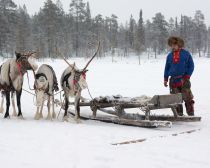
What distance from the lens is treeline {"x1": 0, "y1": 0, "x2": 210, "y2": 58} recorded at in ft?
190

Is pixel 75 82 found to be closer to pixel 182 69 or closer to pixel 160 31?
pixel 182 69

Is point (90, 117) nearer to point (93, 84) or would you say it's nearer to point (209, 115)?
point (209, 115)

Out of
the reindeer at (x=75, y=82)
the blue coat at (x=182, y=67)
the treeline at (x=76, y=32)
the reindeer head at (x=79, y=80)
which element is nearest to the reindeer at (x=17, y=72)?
the reindeer at (x=75, y=82)

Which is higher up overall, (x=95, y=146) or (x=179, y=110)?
(x=179, y=110)

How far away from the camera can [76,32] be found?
77.7 meters

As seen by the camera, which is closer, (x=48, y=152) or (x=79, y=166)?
(x=79, y=166)

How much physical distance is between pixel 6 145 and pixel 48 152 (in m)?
0.90

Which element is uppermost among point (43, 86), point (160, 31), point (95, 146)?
point (160, 31)

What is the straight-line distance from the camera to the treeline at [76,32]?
190 ft

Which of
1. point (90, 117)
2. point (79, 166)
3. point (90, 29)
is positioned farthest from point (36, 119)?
point (90, 29)

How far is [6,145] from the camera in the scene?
643cm

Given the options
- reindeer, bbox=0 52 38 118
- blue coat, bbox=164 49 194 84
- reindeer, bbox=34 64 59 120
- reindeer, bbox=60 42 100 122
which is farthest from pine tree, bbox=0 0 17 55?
blue coat, bbox=164 49 194 84

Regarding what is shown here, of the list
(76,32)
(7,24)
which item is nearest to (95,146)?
(7,24)

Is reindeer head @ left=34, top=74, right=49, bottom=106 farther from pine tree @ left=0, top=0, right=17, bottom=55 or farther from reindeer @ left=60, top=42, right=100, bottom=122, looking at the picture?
pine tree @ left=0, top=0, right=17, bottom=55
